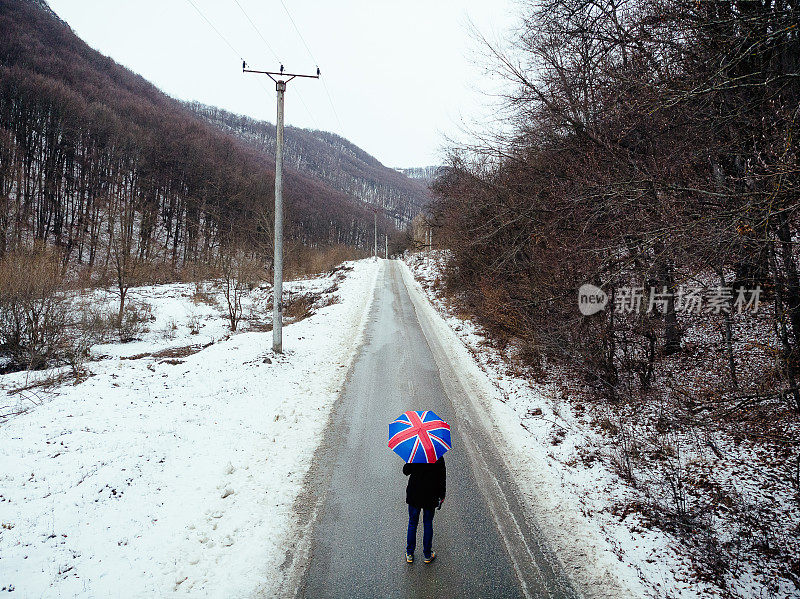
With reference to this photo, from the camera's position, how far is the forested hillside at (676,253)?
4285 mm

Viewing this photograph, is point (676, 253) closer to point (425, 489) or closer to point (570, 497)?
point (570, 497)

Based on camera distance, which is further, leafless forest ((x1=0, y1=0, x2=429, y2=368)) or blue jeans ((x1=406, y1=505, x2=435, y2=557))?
leafless forest ((x1=0, y1=0, x2=429, y2=368))

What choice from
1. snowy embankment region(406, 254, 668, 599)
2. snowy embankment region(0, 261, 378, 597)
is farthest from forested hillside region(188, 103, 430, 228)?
snowy embankment region(406, 254, 668, 599)

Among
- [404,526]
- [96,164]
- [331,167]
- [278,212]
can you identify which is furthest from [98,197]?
[331,167]

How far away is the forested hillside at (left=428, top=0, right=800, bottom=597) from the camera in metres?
4.29

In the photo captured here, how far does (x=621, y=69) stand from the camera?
6945 millimetres

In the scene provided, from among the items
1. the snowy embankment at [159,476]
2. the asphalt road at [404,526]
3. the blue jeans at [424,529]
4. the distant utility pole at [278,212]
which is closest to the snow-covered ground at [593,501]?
the asphalt road at [404,526]

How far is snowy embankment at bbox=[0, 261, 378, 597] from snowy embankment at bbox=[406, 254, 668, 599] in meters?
3.32

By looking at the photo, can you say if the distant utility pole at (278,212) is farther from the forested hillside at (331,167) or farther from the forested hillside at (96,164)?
the forested hillside at (331,167)

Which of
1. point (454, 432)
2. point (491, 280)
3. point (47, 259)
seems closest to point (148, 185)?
point (47, 259)

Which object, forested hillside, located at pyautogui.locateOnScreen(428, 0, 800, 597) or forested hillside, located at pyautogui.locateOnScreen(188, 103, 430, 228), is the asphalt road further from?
forested hillside, located at pyautogui.locateOnScreen(188, 103, 430, 228)

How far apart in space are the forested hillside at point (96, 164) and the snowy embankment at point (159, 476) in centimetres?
1479

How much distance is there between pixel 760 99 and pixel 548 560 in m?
6.66

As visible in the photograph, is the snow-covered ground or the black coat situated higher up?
the black coat
